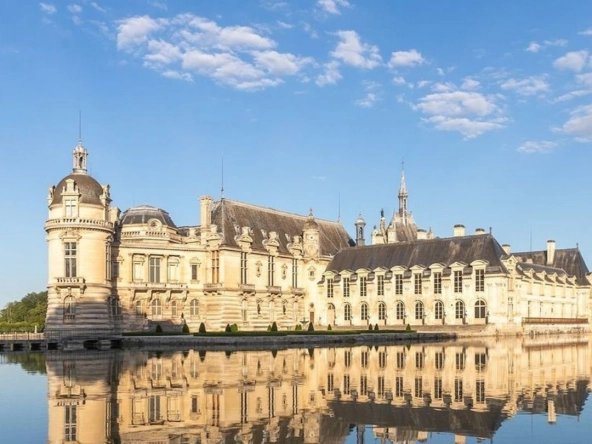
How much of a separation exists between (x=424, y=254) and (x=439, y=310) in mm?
6912

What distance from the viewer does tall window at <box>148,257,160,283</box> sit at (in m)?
66.0

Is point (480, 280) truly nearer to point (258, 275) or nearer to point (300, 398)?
point (258, 275)

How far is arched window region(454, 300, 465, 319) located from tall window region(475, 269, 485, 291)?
2.37 m

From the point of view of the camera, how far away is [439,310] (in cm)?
7494

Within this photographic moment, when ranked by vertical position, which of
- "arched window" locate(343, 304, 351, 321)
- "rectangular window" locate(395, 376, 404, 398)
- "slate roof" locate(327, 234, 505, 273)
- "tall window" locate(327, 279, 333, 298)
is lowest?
"arched window" locate(343, 304, 351, 321)

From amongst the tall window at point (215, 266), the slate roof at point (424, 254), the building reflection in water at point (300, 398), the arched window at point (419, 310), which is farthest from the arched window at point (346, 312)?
the building reflection in water at point (300, 398)

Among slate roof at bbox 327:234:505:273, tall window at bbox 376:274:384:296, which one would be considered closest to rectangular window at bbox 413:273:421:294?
slate roof at bbox 327:234:505:273

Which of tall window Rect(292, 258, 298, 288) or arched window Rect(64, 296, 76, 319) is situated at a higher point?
tall window Rect(292, 258, 298, 288)

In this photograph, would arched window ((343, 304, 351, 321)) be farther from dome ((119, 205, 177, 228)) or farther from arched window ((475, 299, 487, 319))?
dome ((119, 205, 177, 228))

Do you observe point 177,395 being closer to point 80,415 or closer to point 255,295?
point 80,415

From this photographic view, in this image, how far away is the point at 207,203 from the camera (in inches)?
2854

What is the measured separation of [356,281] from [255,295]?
13.9m

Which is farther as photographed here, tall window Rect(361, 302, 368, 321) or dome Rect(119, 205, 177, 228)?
tall window Rect(361, 302, 368, 321)

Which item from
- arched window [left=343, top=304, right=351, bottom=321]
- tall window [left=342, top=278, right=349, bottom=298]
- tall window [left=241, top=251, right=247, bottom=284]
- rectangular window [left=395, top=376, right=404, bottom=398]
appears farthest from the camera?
tall window [left=342, top=278, right=349, bottom=298]
